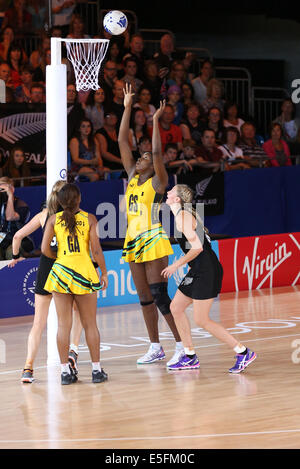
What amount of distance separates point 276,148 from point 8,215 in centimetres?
640

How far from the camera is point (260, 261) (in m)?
14.5

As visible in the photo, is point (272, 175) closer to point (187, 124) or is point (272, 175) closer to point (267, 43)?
point (187, 124)

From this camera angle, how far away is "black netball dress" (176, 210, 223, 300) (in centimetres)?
899

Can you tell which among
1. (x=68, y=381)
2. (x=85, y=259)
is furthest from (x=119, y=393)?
(x=85, y=259)

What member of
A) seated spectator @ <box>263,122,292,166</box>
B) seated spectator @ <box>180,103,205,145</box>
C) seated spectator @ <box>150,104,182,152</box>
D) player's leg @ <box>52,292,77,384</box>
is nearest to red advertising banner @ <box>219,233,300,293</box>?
seated spectator @ <box>150,104,182,152</box>

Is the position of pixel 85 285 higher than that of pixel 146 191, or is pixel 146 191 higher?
pixel 146 191

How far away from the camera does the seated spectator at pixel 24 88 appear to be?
1491 centimetres

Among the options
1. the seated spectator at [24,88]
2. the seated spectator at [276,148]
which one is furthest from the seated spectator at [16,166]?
the seated spectator at [276,148]

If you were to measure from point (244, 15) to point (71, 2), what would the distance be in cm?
537

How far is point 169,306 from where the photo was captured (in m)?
9.54

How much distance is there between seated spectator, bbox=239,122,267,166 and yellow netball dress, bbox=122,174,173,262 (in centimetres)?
774

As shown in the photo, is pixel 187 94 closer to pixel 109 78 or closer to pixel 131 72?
pixel 131 72

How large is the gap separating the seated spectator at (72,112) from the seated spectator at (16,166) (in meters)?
1.04

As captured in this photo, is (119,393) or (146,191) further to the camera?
(146,191)
